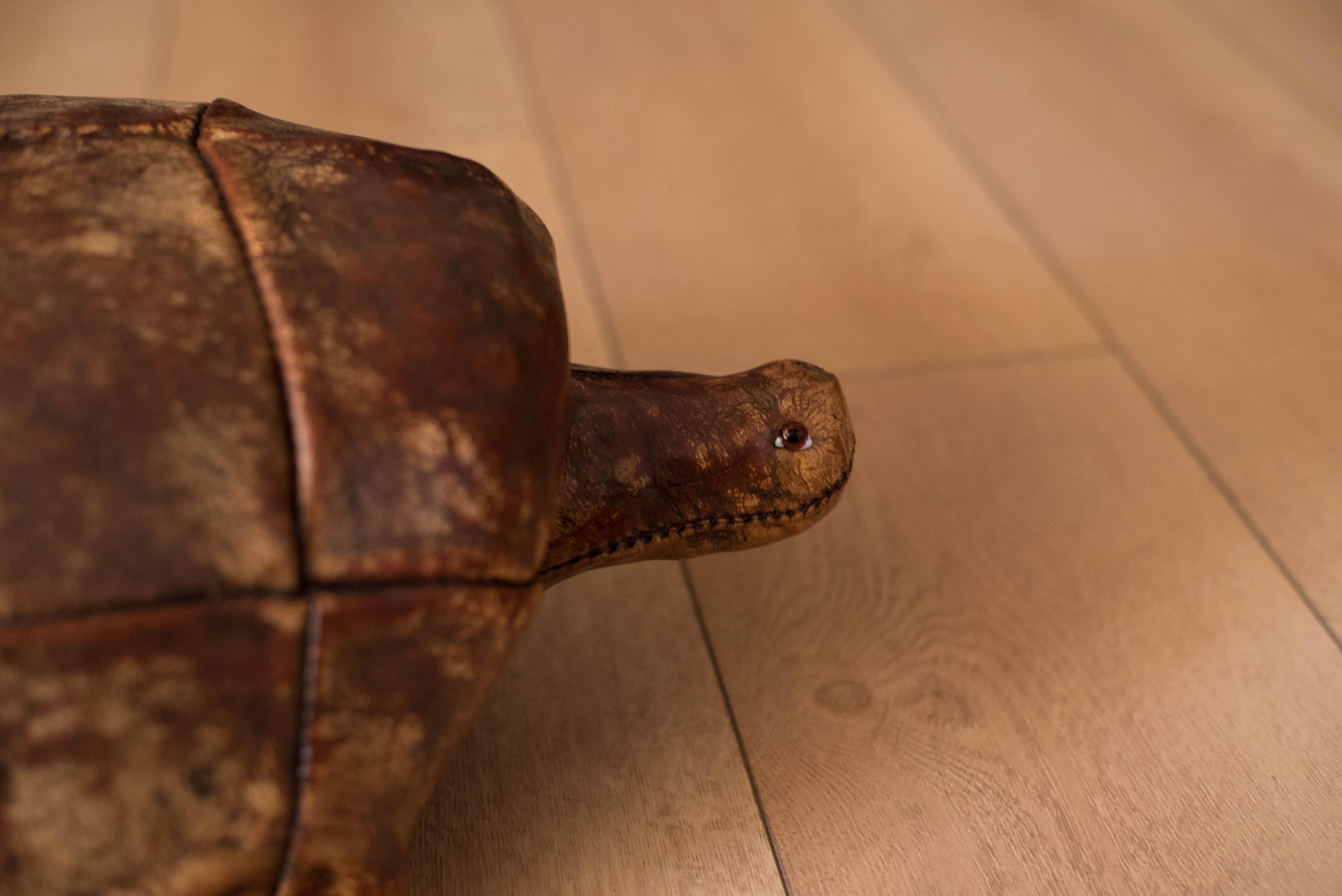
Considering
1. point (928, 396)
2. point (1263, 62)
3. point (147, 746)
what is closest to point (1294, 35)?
point (1263, 62)

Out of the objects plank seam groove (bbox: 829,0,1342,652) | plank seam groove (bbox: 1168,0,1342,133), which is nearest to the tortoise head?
plank seam groove (bbox: 829,0,1342,652)

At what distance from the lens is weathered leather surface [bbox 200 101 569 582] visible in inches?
19.7

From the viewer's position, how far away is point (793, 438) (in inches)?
29.4

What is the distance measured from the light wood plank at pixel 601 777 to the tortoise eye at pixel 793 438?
238 millimetres

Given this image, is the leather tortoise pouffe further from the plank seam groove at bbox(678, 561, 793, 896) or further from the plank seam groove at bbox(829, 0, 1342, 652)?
the plank seam groove at bbox(829, 0, 1342, 652)

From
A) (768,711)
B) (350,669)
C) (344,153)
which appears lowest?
(768,711)

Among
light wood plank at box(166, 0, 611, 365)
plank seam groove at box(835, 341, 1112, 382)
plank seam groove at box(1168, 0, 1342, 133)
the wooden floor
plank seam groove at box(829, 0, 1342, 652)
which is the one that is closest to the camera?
the wooden floor

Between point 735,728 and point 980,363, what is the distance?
56cm

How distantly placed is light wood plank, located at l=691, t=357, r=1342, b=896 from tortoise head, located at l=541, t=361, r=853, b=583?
7.4 inches

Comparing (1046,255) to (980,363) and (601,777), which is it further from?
(601,777)

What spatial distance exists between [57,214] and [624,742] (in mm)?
525

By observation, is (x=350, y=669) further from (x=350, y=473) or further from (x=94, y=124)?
(x=94, y=124)

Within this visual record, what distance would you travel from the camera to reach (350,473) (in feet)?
1.63

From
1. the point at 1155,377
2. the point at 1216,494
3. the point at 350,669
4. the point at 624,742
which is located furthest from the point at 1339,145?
the point at 350,669
